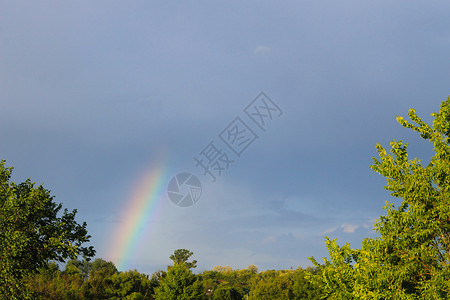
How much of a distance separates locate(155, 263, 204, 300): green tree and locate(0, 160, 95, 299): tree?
34.0m

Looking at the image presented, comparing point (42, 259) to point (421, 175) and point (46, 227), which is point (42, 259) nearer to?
point (46, 227)

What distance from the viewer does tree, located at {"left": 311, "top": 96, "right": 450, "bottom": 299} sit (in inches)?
458

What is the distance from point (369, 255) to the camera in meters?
13.8

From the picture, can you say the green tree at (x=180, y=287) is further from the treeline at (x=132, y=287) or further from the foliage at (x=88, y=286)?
the foliage at (x=88, y=286)

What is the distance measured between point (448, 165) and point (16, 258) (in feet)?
60.8

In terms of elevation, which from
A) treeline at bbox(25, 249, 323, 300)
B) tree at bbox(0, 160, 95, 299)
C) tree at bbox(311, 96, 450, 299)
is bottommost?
tree at bbox(311, 96, 450, 299)

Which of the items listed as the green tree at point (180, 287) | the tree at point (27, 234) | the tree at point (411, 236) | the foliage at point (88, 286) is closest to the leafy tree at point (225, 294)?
the foliage at point (88, 286)

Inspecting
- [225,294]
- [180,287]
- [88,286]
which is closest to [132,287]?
[88,286]

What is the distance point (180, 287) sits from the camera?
173 feet

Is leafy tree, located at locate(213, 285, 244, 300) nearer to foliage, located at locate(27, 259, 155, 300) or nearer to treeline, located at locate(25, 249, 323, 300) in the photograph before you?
treeline, located at locate(25, 249, 323, 300)

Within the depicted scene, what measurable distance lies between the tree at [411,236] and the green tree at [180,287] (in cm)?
4112

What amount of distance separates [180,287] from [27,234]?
37.6 m

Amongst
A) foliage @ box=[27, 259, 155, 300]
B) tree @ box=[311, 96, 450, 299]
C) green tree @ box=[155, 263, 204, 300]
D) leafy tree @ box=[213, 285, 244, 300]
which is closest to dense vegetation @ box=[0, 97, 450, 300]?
tree @ box=[311, 96, 450, 299]

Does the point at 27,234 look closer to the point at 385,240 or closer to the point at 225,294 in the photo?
the point at 385,240
